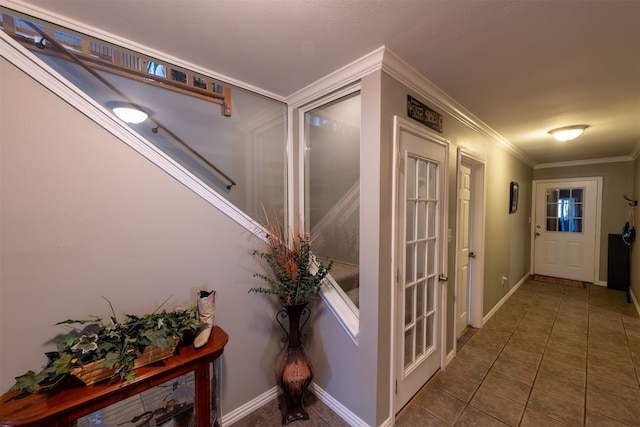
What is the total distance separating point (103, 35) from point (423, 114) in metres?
2.02

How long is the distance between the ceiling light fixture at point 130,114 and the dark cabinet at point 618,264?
23.3 ft

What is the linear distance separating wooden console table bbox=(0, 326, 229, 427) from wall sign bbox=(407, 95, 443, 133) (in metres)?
1.91

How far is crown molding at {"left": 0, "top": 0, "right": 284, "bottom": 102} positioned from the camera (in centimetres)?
115

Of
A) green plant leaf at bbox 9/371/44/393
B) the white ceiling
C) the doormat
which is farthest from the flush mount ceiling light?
green plant leaf at bbox 9/371/44/393

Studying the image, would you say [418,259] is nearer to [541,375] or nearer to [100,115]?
[541,375]

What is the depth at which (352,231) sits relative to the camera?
1958mm

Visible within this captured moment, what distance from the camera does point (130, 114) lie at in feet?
4.72

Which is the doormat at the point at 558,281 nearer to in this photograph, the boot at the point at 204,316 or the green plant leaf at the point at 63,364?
the boot at the point at 204,316

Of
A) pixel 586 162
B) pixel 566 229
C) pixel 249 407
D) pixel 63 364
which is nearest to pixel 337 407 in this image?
pixel 249 407

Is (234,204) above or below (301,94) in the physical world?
below

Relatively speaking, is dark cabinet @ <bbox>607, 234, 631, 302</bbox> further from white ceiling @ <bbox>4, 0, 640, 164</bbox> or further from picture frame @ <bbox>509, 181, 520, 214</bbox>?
white ceiling @ <bbox>4, 0, 640, 164</bbox>

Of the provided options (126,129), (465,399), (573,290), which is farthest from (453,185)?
(573,290)

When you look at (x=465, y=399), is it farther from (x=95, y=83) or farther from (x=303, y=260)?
(x=95, y=83)

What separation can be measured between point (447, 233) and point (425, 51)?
1458 mm
